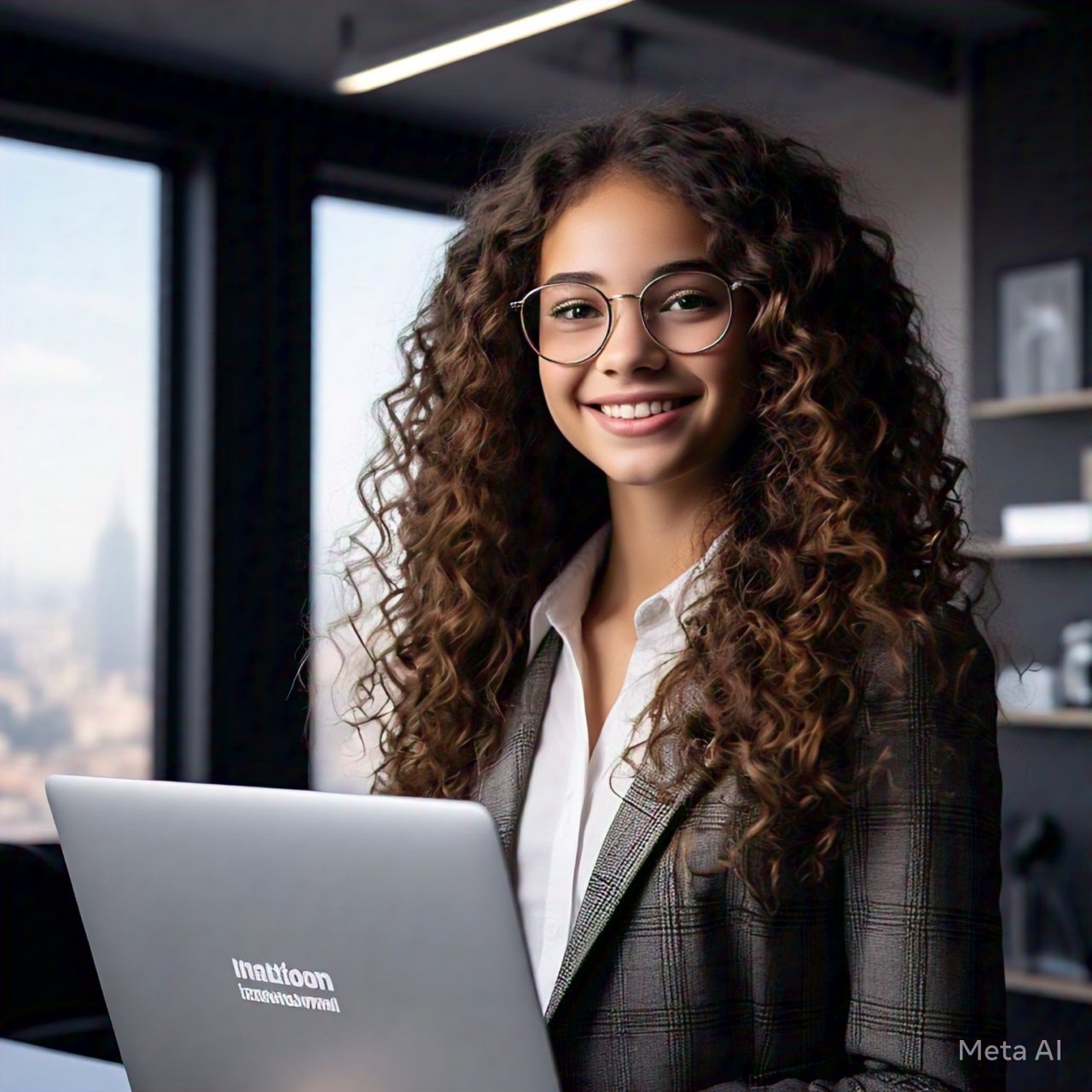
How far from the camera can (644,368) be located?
1.25 metres

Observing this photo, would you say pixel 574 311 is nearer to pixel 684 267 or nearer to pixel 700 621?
pixel 684 267

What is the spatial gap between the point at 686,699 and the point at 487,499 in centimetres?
37

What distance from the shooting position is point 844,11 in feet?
14.1

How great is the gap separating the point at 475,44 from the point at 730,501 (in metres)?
2.67

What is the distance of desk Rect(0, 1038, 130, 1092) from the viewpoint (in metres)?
1.35

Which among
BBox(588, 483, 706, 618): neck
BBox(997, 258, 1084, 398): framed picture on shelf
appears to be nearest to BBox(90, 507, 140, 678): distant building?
BBox(997, 258, 1084, 398): framed picture on shelf

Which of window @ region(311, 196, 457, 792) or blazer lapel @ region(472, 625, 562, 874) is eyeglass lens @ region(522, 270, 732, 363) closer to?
blazer lapel @ region(472, 625, 562, 874)

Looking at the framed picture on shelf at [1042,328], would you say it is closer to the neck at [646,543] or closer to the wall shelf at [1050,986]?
the wall shelf at [1050,986]

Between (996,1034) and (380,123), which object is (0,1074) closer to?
(996,1034)

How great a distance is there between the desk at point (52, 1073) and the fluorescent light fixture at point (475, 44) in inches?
101

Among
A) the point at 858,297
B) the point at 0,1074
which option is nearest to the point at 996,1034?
the point at 858,297

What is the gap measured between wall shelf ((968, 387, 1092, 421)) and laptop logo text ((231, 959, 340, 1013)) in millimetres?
3487

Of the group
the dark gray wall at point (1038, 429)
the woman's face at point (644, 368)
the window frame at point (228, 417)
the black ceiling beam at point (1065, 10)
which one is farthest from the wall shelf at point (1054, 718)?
the woman's face at point (644, 368)

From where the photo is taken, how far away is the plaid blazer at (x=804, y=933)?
1.10 m
